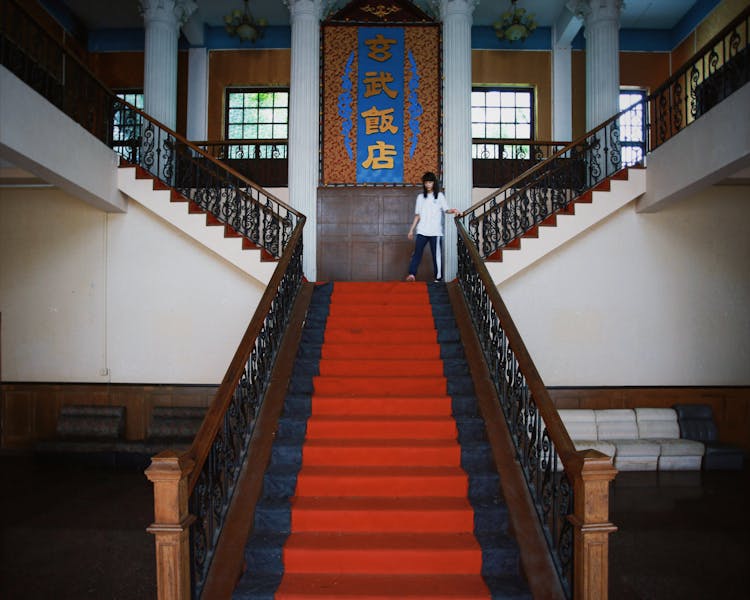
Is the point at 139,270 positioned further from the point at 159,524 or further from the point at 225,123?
the point at 159,524

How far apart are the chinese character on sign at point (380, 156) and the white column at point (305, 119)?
0.86 m

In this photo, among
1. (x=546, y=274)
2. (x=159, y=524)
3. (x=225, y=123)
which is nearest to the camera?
(x=159, y=524)

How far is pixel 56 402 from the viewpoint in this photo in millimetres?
8664

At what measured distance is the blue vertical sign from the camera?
360 inches

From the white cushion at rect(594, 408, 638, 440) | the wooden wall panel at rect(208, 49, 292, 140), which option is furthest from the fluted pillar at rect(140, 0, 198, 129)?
the white cushion at rect(594, 408, 638, 440)

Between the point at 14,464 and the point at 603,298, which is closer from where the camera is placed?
the point at 14,464

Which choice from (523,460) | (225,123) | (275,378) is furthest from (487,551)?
(225,123)

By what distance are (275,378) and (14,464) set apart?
16.7ft

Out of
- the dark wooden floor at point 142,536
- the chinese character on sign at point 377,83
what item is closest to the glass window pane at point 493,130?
the chinese character on sign at point 377,83

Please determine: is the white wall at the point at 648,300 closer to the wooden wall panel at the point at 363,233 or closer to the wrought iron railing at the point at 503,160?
the wooden wall panel at the point at 363,233

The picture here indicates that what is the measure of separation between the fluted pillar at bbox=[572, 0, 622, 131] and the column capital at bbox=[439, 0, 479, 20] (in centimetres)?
206

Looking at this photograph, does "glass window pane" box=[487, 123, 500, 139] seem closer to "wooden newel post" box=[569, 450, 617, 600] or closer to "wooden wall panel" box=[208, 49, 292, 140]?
"wooden wall panel" box=[208, 49, 292, 140]

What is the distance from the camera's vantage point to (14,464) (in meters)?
7.89

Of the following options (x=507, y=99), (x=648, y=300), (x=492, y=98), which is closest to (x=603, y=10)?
(x=507, y=99)
